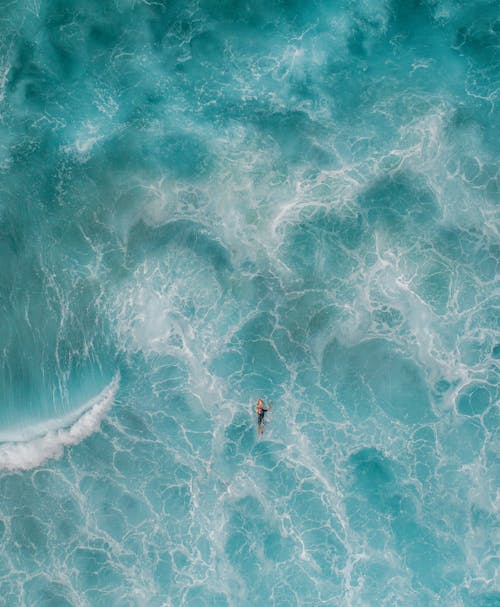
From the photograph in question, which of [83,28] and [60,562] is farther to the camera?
[83,28]

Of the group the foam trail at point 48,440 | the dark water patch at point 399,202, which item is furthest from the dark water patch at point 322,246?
the foam trail at point 48,440

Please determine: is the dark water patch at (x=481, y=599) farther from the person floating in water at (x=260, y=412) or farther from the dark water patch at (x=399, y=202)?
the dark water patch at (x=399, y=202)

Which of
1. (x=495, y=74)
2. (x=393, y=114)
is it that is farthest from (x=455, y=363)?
(x=495, y=74)

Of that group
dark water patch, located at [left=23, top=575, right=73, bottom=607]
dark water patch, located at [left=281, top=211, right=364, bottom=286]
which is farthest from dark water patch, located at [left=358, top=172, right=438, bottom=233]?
dark water patch, located at [left=23, top=575, right=73, bottom=607]

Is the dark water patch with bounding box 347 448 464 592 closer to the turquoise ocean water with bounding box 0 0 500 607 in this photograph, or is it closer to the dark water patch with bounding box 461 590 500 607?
the turquoise ocean water with bounding box 0 0 500 607

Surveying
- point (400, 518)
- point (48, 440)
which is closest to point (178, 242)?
point (48, 440)

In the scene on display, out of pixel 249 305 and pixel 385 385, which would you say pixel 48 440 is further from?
pixel 385 385

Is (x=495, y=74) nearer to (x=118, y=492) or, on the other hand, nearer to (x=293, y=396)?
(x=293, y=396)
